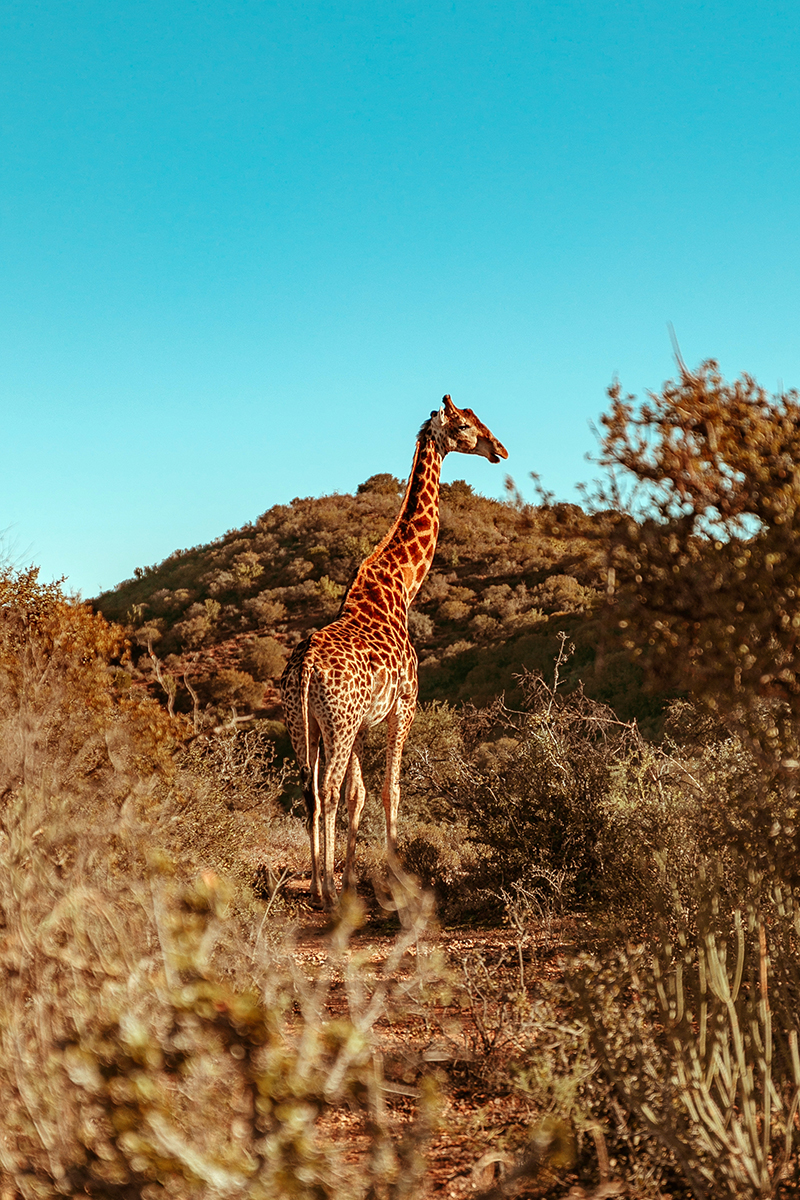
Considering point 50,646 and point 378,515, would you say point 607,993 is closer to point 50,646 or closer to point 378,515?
point 50,646

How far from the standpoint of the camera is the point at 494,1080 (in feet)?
13.8

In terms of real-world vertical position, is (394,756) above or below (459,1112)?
above

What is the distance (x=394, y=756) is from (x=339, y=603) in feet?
70.4

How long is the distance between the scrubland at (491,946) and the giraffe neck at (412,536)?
191cm

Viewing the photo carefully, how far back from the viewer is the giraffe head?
29.5 ft

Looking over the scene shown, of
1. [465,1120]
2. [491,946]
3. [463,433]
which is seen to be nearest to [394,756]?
[491,946]

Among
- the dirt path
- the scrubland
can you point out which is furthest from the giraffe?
the dirt path

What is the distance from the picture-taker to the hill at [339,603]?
2438cm

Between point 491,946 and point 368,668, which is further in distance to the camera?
point 368,668

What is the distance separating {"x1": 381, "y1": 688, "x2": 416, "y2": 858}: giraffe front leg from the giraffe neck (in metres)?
1.13

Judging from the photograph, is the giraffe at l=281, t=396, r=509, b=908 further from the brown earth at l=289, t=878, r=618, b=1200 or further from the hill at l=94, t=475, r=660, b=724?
the hill at l=94, t=475, r=660, b=724

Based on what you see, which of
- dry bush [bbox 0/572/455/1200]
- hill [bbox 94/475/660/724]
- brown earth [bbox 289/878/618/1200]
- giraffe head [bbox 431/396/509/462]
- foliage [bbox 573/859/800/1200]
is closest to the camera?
dry bush [bbox 0/572/455/1200]

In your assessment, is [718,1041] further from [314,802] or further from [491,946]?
[314,802]

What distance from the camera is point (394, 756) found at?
331 inches
